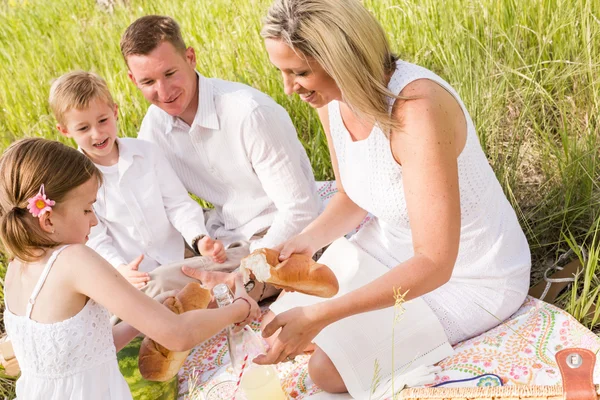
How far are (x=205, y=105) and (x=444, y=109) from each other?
55.3 inches

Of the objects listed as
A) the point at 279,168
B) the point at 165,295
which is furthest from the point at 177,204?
the point at 165,295

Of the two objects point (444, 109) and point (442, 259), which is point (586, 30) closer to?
→ point (444, 109)

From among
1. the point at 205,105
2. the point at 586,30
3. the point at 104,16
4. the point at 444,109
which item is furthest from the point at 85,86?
the point at 104,16

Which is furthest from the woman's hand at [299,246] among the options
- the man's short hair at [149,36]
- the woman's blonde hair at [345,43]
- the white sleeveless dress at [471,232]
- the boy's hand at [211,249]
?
the man's short hair at [149,36]

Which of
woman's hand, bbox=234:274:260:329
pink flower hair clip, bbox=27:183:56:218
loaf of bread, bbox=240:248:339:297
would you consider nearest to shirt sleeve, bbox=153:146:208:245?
loaf of bread, bbox=240:248:339:297

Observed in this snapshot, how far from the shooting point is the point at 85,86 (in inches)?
131

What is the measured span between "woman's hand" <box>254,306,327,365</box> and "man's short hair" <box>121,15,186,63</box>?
158cm

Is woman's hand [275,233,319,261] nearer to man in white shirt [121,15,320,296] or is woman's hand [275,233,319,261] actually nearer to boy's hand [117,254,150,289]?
man in white shirt [121,15,320,296]

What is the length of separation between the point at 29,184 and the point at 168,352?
0.85 meters

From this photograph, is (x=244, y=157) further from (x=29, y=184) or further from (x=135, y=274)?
(x=29, y=184)

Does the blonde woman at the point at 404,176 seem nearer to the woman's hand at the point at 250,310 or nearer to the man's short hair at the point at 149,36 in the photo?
the woman's hand at the point at 250,310

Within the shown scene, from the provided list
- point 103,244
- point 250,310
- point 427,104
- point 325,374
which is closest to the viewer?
point 427,104

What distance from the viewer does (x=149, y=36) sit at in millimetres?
3352

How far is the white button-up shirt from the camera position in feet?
11.0
